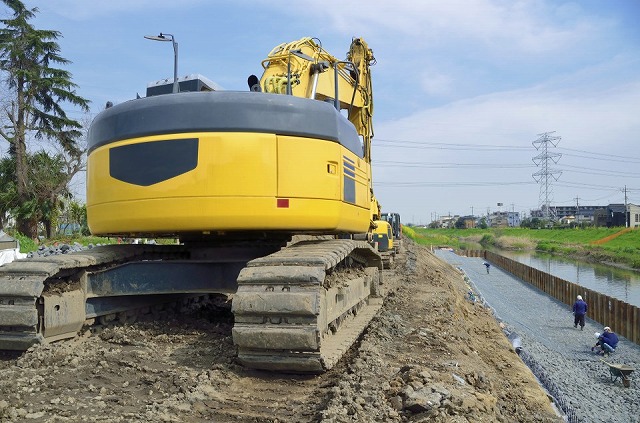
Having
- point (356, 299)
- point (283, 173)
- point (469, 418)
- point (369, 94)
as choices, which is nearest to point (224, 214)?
point (283, 173)

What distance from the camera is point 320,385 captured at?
4.32 m

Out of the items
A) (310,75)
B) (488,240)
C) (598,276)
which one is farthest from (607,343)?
(488,240)

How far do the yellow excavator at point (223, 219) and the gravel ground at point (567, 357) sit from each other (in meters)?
8.18

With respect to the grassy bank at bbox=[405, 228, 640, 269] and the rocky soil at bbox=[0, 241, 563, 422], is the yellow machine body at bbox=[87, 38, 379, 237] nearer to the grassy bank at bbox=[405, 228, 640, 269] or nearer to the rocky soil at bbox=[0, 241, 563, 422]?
the rocky soil at bbox=[0, 241, 563, 422]

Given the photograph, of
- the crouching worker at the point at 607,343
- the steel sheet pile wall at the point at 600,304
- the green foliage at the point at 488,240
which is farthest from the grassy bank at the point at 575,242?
the crouching worker at the point at 607,343

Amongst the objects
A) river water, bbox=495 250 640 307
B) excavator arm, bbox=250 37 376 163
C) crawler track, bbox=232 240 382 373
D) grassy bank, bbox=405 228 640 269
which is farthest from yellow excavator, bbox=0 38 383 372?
grassy bank, bbox=405 228 640 269

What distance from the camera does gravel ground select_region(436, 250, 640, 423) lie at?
43.4 feet

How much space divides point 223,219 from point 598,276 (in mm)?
44176

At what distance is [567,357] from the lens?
1867 centimetres

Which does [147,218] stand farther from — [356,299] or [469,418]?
[469,418]

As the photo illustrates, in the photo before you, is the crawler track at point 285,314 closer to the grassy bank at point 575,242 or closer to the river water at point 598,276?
the river water at point 598,276

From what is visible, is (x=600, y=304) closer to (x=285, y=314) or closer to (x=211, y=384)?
(x=285, y=314)

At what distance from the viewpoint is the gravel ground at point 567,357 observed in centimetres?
1322

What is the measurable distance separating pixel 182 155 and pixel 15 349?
7.35 ft
